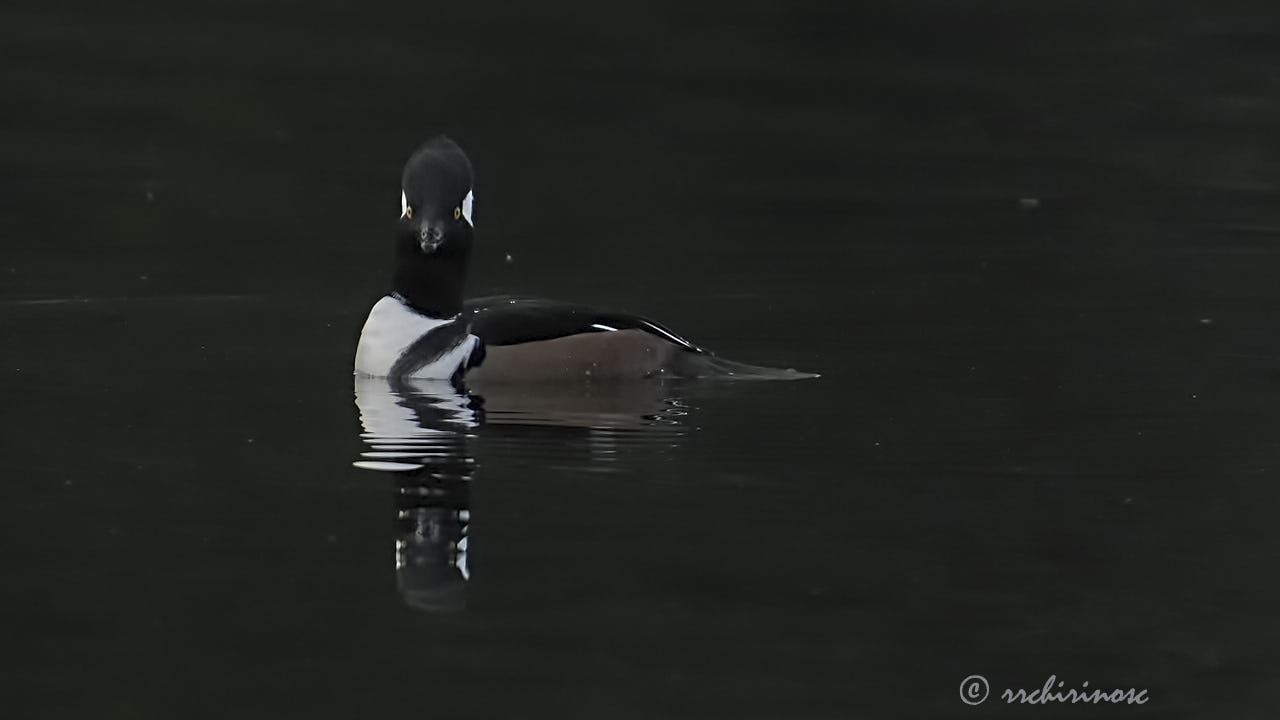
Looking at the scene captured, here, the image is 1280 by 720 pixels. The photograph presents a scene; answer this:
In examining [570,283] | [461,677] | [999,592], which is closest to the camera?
[461,677]

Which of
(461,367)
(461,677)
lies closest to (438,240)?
(461,367)

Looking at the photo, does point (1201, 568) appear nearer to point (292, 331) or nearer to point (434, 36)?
point (292, 331)

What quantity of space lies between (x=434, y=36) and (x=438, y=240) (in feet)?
37.7

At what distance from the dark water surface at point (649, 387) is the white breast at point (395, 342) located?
259mm

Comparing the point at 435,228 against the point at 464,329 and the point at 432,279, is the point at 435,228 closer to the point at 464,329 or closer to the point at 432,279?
the point at 432,279

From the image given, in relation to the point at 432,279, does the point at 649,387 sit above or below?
below

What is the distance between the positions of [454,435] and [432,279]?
1.89m

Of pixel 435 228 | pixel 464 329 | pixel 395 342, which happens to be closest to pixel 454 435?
pixel 464 329

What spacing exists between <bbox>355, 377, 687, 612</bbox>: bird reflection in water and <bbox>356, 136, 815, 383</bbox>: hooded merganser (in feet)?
0.35

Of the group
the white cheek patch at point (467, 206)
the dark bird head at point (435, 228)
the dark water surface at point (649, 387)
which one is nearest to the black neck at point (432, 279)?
the dark bird head at point (435, 228)

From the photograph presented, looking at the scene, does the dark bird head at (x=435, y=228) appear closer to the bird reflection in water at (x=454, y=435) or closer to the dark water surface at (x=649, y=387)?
the bird reflection in water at (x=454, y=435)

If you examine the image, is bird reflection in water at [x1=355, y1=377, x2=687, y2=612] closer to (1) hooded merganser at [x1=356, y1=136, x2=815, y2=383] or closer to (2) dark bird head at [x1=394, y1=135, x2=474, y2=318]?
(1) hooded merganser at [x1=356, y1=136, x2=815, y2=383]

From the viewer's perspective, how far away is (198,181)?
18.4 metres

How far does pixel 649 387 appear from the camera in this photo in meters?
12.1
